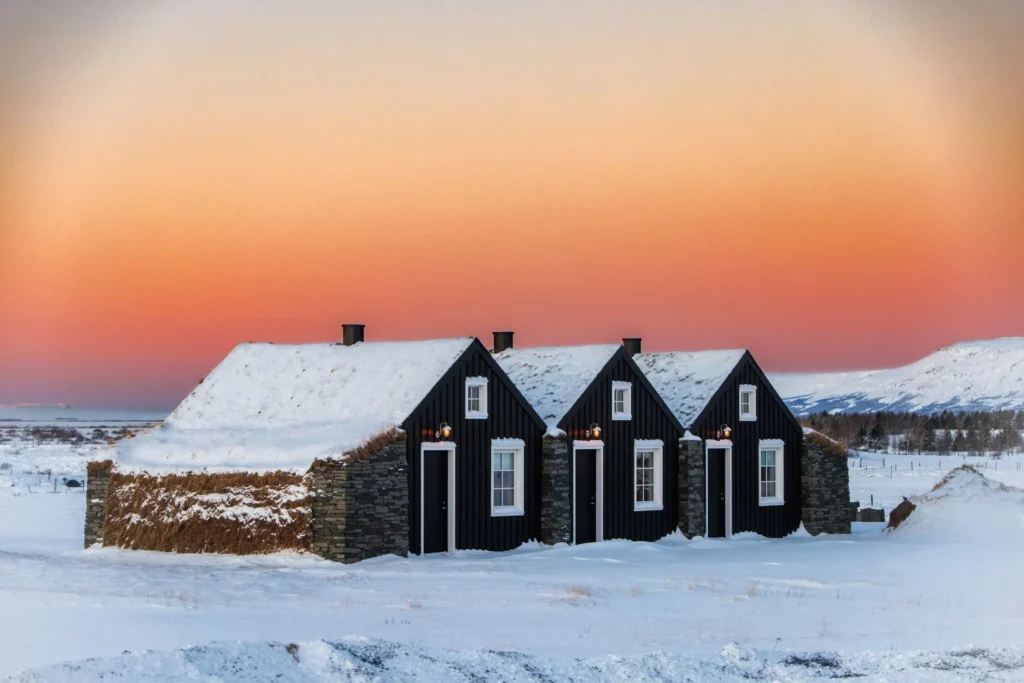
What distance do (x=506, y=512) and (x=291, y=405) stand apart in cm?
520

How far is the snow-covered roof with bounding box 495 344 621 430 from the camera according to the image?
32.0 meters

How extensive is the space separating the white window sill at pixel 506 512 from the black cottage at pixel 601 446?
0.72m

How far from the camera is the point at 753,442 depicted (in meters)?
35.9

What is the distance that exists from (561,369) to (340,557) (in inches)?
345

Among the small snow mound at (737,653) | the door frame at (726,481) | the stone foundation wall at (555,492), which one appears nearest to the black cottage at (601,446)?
the stone foundation wall at (555,492)

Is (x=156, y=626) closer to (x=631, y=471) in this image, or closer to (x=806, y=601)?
(x=806, y=601)

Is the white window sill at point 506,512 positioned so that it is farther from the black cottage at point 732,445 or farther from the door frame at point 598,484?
the black cottage at point 732,445

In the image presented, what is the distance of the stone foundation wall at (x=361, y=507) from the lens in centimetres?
2675

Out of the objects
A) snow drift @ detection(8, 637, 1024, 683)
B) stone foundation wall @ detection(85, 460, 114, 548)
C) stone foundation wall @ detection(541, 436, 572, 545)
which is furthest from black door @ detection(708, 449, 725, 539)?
snow drift @ detection(8, 637, 1024, 683)

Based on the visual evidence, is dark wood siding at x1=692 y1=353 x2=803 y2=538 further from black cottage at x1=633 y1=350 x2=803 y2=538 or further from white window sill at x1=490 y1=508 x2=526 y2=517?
white window sill at x1=490 y1=508 x2=526 y2=517

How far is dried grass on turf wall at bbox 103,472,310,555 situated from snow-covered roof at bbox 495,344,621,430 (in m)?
6.60

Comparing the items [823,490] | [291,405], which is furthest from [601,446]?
[823,490]

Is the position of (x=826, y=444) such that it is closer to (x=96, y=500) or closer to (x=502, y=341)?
(x=502, y=341)

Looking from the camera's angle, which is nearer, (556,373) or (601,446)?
(601,446)
